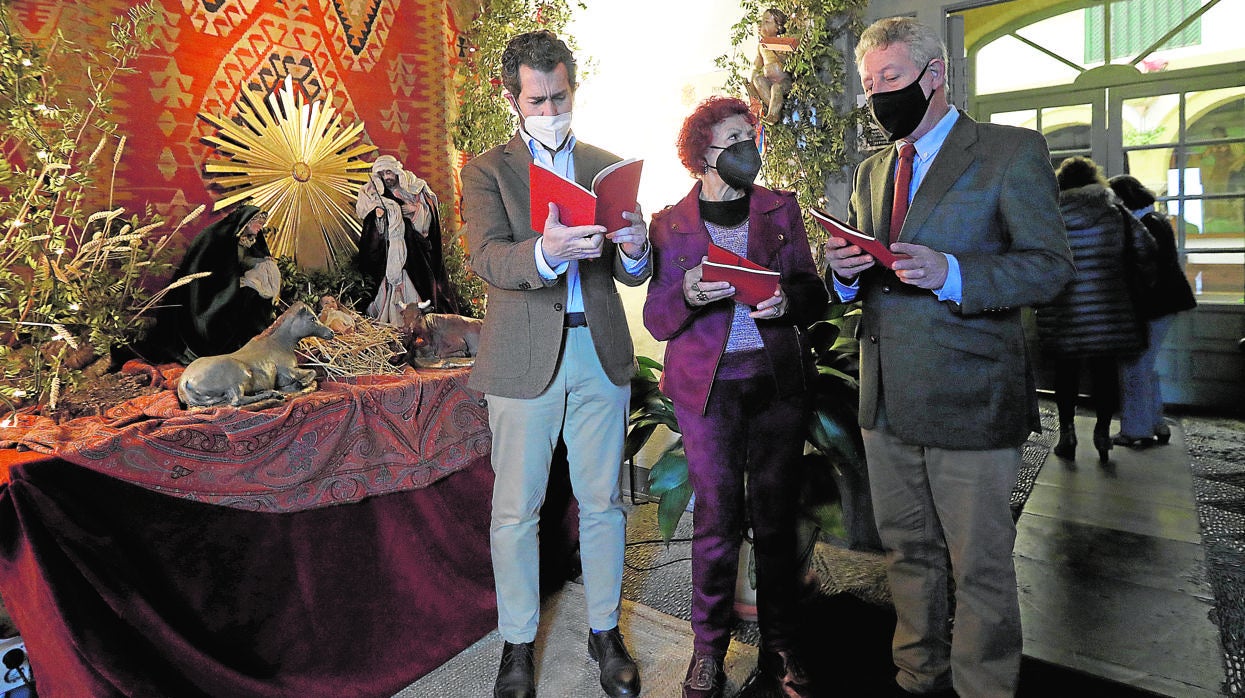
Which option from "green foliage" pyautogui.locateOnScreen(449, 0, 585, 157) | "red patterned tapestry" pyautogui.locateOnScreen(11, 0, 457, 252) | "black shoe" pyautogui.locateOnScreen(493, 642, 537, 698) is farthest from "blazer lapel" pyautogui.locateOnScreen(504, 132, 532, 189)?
"green foliage" pyautogui.locateOnScreen(449, 0, 585, 157)

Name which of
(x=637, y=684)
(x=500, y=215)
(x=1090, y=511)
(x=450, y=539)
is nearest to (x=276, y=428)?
(x=450, y=539)

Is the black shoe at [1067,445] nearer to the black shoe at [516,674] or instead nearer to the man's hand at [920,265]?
the man's hand at [920,265]

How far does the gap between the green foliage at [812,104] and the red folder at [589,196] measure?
2.05 meters

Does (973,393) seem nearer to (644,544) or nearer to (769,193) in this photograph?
(769,193)

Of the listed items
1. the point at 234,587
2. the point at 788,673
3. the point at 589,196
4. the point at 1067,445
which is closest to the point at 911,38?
the point at 589,196

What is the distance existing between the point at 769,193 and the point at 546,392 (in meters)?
0.93

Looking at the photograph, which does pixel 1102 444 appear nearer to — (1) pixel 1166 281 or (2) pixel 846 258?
(1) pixel 1166 281

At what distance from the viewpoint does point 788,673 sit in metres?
2.32

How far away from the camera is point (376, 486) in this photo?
8.34ft

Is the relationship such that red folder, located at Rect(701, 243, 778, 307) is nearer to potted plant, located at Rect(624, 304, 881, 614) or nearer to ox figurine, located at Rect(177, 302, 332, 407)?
potted plant, located at Rect(624, 304, 881, 614)

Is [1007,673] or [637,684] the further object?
[637,684]

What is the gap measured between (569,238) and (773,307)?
2.04 ft

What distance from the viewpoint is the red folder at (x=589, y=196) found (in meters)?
1.86

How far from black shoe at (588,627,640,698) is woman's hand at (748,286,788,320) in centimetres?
120
